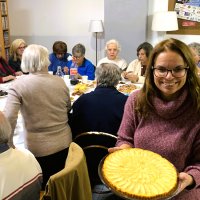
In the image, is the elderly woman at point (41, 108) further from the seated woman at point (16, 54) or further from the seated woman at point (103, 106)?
the seated woman at point (16, 54)

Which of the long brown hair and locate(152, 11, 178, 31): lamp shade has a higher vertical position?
locate(152, 11, 178, 31): lamp shade

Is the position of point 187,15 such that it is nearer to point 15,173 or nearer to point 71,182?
point 71,182

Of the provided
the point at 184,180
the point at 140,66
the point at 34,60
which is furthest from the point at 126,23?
the point at 184,180

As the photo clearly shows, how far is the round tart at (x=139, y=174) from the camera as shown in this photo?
0.98 meters

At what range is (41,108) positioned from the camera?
1.86 meters

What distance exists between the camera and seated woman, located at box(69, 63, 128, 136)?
6.17ft

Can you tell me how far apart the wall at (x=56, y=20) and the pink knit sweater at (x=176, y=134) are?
3.91m

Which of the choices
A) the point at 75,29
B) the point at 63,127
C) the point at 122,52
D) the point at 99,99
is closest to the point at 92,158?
the point at 63,127

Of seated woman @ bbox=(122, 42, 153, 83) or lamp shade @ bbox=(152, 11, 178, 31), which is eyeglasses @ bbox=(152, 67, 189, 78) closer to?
seated woman @ bbox=(122, 42, 153, 83)

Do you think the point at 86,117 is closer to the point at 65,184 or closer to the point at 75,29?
the point at 65,184

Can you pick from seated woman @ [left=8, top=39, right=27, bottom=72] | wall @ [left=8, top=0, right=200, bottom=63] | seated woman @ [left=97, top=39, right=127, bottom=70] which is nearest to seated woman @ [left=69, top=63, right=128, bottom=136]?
seated woman @ [left=97, top=39, right=127, bottom=70]

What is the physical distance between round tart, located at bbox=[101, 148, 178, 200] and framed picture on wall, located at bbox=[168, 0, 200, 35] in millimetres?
3641

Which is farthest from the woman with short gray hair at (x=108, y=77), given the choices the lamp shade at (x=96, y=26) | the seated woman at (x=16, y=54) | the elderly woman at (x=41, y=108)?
the lamp shade at (x=96, y=26)

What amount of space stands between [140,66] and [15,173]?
2600 millimetres
